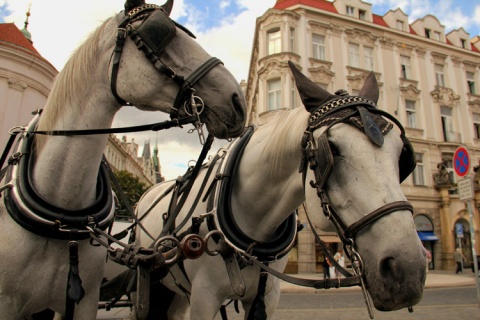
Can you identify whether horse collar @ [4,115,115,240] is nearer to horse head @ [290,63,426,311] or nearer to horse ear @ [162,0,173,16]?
horse ear @ [162,0,173,16]

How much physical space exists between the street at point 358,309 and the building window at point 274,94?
12.3m

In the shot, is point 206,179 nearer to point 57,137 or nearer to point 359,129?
point 57,137

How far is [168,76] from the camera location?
1.78 m

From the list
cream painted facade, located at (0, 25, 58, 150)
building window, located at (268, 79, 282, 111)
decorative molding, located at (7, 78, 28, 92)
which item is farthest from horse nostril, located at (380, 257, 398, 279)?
decorative molding, located at (7, 78, 28, 92)

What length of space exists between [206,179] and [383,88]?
22.5 m

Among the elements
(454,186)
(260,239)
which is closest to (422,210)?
(454,186)

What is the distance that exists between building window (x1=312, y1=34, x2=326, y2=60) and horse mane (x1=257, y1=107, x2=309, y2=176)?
2037 cm

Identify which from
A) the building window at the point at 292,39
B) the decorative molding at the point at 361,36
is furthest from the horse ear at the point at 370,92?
the decorative molding at the point at 361,36

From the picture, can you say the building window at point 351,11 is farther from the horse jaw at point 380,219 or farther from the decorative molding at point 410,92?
the horse jaw at point 380,219

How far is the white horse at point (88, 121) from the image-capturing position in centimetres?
177

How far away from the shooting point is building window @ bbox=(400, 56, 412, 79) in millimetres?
23859

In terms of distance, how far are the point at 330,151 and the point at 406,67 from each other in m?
25.7

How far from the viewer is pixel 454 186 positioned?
22.0 meters

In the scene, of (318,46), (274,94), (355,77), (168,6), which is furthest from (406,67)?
(168,6)
